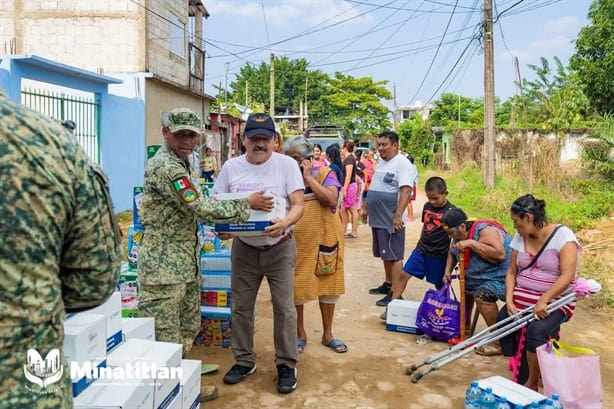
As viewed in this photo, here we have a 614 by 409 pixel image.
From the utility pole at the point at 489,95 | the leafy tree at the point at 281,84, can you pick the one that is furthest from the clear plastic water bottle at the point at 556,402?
the leafy tree at the point at 281,84

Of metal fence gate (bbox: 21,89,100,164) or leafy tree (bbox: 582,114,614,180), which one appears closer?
metal fence gate (bbox: 21,89,100,164)

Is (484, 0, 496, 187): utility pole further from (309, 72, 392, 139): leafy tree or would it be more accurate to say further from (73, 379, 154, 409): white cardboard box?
(309, 72, 392, 139): leafy tree

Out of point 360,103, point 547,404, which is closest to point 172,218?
point 547,404

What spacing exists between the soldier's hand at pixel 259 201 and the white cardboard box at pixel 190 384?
0.92 meters

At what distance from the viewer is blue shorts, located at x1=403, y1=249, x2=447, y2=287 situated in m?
4.73

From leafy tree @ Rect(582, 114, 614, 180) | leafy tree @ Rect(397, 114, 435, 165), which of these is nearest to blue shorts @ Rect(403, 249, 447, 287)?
leafy tree @ Rect(582, 114, 614, 180)

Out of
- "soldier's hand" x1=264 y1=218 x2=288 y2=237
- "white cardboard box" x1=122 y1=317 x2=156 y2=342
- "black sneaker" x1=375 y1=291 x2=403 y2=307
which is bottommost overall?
"black sneaker" x1=375 y1=291 x2=403 y2=307

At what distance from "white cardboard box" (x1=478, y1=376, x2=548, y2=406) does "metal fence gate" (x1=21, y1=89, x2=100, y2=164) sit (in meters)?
7.54

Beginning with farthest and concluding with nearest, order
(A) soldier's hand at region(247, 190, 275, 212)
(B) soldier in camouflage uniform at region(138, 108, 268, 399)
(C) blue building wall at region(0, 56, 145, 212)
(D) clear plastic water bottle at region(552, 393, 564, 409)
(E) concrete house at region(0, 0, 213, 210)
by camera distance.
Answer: (E) concrete house at region(0, 0, 213, 210) < (C) blue building wall at region(0, 56, 145, 212) < (A) soldier's hand at region(247, 190, 275, 212) < (B) soldier in camouflage uniform at region(138, 108, 268, 399) < (D) clear plastic water bottle at region(552, 393, 564, 409)

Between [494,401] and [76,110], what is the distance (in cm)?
933

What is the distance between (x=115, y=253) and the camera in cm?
139

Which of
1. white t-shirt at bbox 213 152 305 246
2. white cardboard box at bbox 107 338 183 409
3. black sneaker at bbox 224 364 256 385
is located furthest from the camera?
black sneaker at bbox 224 364 256 385

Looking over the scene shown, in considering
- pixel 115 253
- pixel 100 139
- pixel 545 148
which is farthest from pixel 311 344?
pixel 545 148
